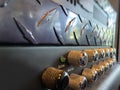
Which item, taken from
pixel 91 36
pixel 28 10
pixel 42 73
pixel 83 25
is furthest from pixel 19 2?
pixel 91 36

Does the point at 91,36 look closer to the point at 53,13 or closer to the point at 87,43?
the point at 87,43

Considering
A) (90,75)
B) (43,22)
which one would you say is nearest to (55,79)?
(43,22)

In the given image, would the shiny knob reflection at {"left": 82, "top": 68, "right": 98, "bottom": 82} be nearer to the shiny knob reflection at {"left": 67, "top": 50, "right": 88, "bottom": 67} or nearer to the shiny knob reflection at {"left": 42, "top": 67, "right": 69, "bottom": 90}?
the shiny knob reflection at {"left": 67, "top": 50, "right": 88, "bottom": 67}

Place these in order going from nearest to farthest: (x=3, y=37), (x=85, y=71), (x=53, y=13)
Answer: (x=3, y=37), (x=53, y=13), (x=85, y=71)

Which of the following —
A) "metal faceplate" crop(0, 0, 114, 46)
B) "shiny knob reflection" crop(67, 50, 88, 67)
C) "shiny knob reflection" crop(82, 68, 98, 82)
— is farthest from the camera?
"shiny knob reflection" crop(82, 68, 98, 82)

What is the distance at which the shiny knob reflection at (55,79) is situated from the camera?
315mm

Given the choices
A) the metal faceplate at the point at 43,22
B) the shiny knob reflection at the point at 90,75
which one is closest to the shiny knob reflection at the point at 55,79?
the metal faceplate at the point at 43,22

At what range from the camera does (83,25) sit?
57 cm

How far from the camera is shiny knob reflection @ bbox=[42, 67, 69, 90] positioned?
315 millimetres

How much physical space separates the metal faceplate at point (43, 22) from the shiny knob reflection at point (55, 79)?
6 cm

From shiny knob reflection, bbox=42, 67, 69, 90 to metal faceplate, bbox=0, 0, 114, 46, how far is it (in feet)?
0.20

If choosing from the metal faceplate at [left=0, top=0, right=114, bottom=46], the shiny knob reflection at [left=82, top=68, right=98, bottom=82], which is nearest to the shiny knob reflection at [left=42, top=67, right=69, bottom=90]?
the metal faceplate at [left=0, top=0, right=114, bottom=46]

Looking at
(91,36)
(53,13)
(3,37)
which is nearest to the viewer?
(3,37)

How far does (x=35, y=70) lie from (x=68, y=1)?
0.69ft
